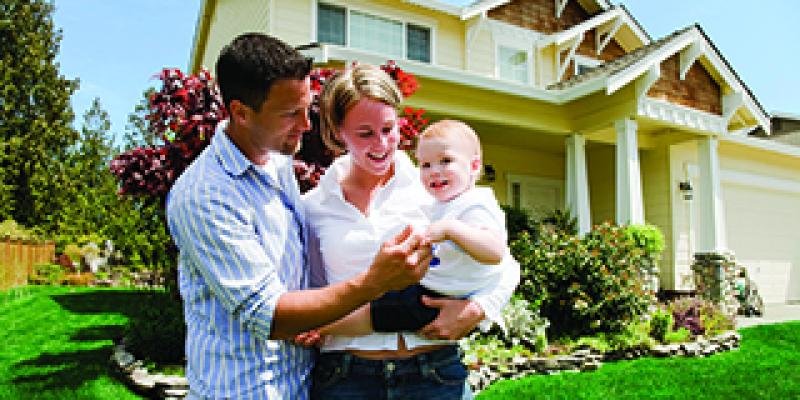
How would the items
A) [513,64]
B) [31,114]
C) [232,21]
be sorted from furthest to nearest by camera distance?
[31,114], [513,64], [232,21]

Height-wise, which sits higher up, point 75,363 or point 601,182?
point 601,182

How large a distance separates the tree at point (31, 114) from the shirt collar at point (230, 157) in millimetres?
19930

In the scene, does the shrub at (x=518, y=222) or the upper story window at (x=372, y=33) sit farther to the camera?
the upper story window at (x=372, y=33)

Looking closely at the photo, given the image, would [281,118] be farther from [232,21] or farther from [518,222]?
[232,21]

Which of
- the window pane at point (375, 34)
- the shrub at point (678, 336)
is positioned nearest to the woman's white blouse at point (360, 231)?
the shrub at point (678, 336)

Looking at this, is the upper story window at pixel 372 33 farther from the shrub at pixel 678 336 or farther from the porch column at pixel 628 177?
the shrub at pixel 678 336

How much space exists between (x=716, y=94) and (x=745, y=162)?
3793mm

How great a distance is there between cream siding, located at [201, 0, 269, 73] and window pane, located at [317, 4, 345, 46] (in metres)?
1.09

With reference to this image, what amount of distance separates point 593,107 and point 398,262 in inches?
421

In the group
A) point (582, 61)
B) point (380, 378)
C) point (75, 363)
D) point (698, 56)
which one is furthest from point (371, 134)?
point (582, 61)

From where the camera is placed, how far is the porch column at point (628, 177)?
1033 centimetres

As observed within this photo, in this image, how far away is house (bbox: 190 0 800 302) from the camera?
34.3ft

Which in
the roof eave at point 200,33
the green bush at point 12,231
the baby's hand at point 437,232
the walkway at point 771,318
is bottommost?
the walkway at point 771,318

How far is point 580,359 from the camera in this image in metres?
6.59
